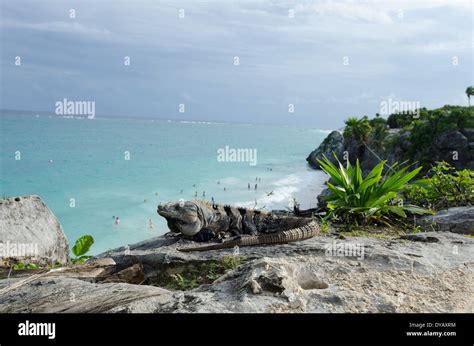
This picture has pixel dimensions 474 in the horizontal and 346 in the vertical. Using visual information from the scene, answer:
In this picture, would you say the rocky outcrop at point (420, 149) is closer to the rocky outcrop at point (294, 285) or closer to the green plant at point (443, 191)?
the green plant at point (443, 191)

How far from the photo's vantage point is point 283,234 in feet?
18.0

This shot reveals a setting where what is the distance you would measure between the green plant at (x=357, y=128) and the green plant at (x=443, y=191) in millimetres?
46869

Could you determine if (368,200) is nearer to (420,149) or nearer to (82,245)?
(82,245)

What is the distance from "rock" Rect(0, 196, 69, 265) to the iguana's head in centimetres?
284

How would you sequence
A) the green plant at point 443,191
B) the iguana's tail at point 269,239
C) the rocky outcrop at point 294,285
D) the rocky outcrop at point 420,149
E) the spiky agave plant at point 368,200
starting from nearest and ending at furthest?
the rocky outcrop at point 294,285 < the iguana's tail at point 269,239 < the spiky agave plant at point 368,200 < the green plant at point 443,191 < the rocky outcrop at point 420,149

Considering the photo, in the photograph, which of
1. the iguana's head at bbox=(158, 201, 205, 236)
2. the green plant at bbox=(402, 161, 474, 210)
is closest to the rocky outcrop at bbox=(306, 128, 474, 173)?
the green plant at bbox=(402, 161, 474, 210)

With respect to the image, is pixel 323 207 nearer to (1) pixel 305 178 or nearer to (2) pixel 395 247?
(2) pixel 395 247

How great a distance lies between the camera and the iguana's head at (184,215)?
583cm

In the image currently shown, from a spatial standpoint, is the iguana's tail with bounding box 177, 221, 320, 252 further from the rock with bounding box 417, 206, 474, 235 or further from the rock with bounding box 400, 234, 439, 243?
the rock with bounding box 417, 206, 474, 235

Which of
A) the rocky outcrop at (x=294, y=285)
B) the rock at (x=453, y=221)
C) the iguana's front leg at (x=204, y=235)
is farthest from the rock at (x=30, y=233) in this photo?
the rock at (x=453, y=221)

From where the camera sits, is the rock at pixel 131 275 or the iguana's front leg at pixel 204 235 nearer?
the rock at pixel 131 275

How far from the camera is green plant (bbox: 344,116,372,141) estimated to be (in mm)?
54406

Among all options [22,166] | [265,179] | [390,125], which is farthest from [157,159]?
[390,125]

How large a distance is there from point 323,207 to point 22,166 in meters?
82.0
